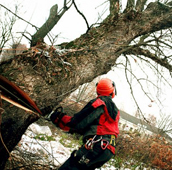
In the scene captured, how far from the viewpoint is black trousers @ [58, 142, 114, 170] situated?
85.3 inches

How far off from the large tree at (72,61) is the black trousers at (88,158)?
30.9 inches

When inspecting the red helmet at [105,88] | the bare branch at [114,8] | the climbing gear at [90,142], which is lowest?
the climbing gear at [90,142]

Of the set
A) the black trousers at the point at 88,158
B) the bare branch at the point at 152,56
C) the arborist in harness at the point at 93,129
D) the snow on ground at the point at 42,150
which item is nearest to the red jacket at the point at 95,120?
the arborist in harness at the point at 93,129

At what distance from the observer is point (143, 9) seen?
370 cm

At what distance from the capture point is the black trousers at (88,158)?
2166 millimetres

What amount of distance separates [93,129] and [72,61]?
1023 millimetres

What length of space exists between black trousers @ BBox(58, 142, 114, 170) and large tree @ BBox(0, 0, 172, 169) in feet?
2.57

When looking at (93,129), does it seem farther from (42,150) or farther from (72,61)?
(42,150)

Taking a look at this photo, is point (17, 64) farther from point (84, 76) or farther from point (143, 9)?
point (143, 9)

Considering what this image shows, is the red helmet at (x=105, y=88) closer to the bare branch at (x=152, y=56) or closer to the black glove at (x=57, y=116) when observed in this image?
the black glove at (x=57, y=116)

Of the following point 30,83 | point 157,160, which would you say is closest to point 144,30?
point 30,83

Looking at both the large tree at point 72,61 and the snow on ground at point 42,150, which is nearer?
the large tree at point 72,61

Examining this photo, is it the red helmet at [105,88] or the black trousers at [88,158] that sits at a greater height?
the red helmet at [105,88]

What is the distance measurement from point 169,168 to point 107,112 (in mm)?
6059
